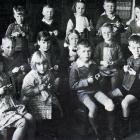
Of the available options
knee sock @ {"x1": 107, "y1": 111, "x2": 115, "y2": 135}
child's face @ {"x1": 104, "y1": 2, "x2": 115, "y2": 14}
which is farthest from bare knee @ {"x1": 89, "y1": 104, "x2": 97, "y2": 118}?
child's face @ {"x1": 104, "y1": 2, "x2": 115, "y2": 14}

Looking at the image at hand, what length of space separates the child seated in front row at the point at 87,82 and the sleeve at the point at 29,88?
243 millimetres

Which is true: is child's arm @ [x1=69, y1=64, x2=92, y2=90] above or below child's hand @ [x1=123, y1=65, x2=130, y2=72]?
below

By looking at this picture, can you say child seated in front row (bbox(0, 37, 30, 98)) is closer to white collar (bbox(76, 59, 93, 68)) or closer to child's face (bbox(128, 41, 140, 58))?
white collar (bbox(76, 59, 93, 68))

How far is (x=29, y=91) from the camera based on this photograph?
2670mm

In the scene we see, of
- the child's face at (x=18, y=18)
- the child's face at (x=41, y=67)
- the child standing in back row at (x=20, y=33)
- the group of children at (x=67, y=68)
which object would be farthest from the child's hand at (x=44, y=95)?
the child's face at (x=18, y=18)

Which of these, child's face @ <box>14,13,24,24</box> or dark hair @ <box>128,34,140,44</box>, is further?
dark hair @ <box>128,34,140,44</box>

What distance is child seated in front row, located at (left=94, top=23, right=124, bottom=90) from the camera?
2.71 meters

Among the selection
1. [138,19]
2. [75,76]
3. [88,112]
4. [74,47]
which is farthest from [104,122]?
[138,19]

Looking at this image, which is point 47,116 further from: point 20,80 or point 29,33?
point 29,33

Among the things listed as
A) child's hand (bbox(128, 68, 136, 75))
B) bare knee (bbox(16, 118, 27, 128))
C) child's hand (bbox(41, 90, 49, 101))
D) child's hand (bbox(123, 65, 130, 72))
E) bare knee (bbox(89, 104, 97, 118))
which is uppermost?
child's hand (bbox(123, 65, 130, 72))

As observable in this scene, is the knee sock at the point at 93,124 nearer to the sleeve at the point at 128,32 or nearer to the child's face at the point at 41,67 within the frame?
the child's face at the point at 41,67

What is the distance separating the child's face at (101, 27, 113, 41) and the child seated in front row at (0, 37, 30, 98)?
554 millimetres

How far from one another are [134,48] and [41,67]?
64cm

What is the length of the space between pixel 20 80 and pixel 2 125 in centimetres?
32
